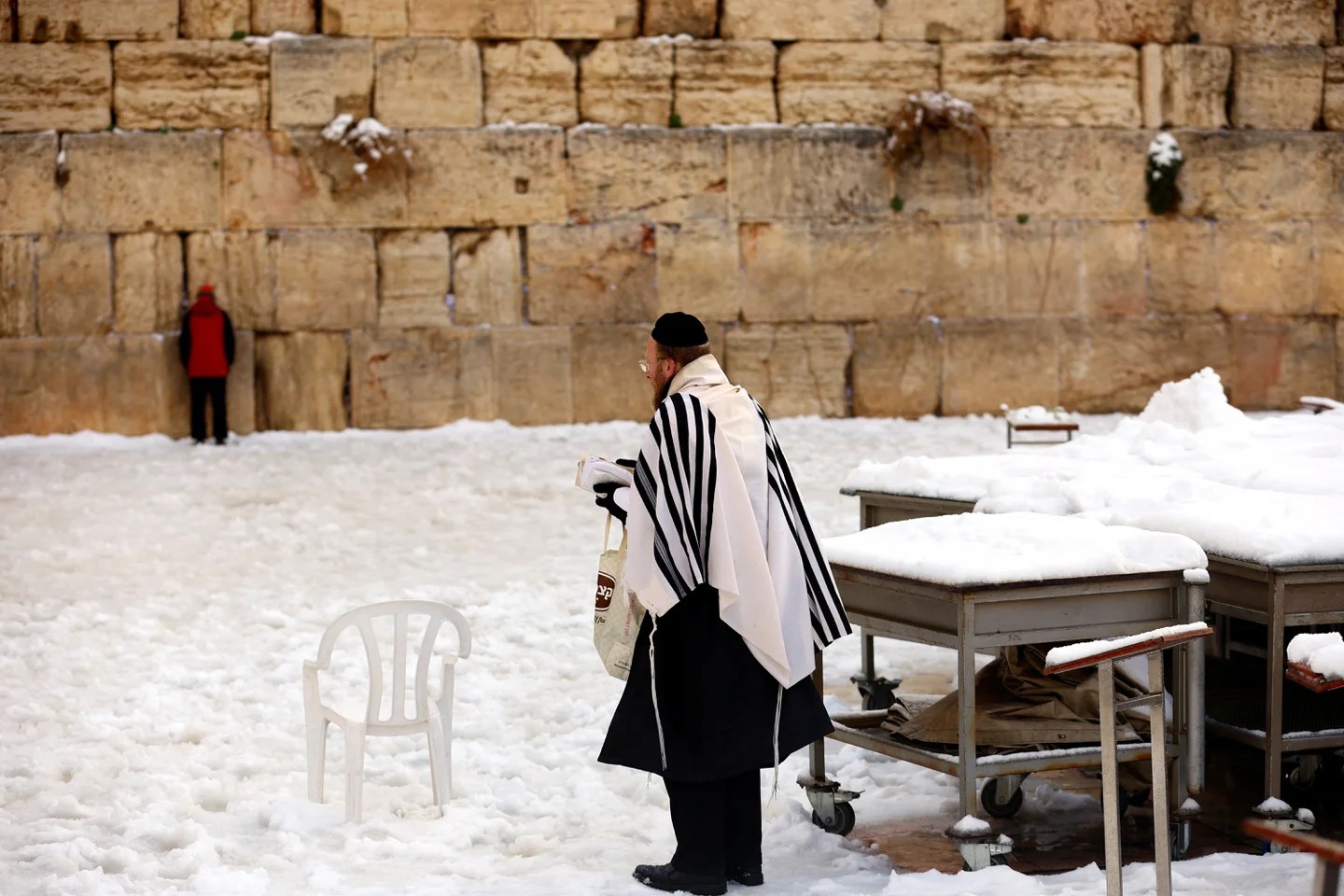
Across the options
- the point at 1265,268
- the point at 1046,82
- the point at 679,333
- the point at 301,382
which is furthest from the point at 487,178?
the point at 679,333

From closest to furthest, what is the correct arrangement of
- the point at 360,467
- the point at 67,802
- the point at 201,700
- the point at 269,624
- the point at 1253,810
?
the point at 1253,810 < the point at 67,802 < the point at 201,700 < the point at 269,624 < the point at 360,467

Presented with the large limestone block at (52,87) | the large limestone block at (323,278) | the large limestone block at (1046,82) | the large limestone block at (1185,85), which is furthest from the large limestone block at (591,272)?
the large limestone block at (1185,85)

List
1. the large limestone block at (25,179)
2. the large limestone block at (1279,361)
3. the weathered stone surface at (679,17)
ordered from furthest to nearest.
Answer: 1. the large limestone block at (1279,361)
2. the weathered stone surface at (679,17)
3. the large limestone block at (25,179)

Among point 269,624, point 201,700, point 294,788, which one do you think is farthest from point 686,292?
point 294,788

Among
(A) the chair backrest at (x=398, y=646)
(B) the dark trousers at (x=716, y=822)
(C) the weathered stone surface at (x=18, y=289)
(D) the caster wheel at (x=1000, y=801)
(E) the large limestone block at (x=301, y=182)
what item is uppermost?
(E) the large limestone block at (x=301, y=182)

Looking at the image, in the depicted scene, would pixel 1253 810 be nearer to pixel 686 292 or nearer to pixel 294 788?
pixel 294 788

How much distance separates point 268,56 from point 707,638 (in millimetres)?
10489

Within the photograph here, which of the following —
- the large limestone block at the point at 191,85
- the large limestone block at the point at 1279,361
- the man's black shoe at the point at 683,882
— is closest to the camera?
the man's black shoe at the point at 683,882

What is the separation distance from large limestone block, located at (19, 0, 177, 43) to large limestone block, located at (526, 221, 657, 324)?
12.0 feet

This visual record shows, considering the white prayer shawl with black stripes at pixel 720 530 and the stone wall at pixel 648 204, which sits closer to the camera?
the white prayer shawl with black stripes at pixel 720 530

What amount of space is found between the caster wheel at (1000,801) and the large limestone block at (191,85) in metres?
10.2

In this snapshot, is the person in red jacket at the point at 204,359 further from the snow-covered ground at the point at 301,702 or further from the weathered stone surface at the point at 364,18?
the weathered stone surface at the point at 364,18

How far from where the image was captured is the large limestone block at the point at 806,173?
1362 cm

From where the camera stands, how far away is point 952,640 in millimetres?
4438
